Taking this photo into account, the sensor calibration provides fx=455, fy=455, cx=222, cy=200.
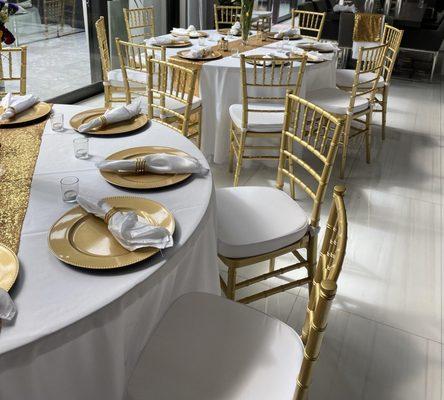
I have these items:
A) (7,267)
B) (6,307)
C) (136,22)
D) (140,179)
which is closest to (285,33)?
(136,22)

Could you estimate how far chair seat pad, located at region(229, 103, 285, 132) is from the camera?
282cm

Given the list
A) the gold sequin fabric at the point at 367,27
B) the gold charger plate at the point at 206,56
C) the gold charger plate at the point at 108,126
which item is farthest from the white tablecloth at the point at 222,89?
the gold sequin fabric at the point at 367,27

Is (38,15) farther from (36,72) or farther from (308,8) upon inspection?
(308,8)

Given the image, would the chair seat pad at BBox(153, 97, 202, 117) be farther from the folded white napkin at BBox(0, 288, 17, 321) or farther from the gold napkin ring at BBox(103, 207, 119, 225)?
the folded white napkin at BBox(0, 288, 17, 321)

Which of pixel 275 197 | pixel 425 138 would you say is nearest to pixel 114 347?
pixel 275 197

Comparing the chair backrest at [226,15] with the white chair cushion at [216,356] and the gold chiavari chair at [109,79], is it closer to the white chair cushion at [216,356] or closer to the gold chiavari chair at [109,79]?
the gold chiavari chair at [109,79]

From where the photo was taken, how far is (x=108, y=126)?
69.4 inches

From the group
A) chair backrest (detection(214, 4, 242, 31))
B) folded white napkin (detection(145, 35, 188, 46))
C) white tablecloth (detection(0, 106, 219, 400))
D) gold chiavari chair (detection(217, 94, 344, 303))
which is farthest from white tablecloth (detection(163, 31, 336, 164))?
white tablecloth (detection(0, 106, 219, 400))

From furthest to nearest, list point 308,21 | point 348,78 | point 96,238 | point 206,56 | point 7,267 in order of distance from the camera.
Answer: point 308,21 → point 348,78 → point 206,56 → point 96,238 → point 7,267

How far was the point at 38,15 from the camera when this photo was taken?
4.04 metres

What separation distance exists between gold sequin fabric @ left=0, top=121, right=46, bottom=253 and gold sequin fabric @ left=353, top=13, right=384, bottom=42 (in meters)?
4.41

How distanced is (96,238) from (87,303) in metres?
0.22

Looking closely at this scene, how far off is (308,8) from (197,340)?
597cm

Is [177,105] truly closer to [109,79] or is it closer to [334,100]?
[109,79]
